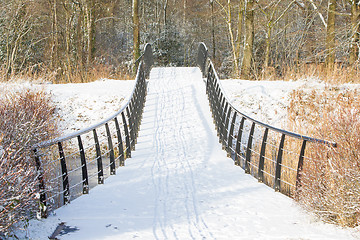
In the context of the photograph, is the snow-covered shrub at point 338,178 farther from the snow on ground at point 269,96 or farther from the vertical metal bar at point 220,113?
the snow on ground at point 269,96

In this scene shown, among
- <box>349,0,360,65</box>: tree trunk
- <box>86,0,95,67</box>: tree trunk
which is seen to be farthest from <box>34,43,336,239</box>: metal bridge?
<box>349,0,360,65</box>: tree trunk

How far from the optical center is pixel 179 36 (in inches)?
1512

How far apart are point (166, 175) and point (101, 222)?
253 cm

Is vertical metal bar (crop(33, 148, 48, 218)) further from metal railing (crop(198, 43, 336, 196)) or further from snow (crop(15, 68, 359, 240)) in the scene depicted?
metal railing (crop(198, 43, 336, 196))

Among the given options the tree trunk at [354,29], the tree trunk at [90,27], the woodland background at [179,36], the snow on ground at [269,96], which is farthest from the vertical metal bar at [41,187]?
the tree trunk at [90,27]

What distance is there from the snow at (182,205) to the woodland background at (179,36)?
666 cm

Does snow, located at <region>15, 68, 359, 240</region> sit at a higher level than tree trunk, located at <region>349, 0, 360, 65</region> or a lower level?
lower

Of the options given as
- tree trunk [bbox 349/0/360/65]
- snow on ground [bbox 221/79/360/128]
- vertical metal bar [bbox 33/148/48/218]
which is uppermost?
tree trunk [bbox 349/0/360/65]

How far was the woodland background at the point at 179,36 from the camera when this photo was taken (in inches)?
645

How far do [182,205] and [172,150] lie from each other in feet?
11.7

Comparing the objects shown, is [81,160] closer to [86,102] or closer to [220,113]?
[220,113]

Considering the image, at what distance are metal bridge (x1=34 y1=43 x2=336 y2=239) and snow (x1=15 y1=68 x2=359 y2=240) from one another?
4 cm

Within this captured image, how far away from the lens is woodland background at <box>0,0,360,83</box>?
16.4m

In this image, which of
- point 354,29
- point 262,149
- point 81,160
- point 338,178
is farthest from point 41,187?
point 354,29
